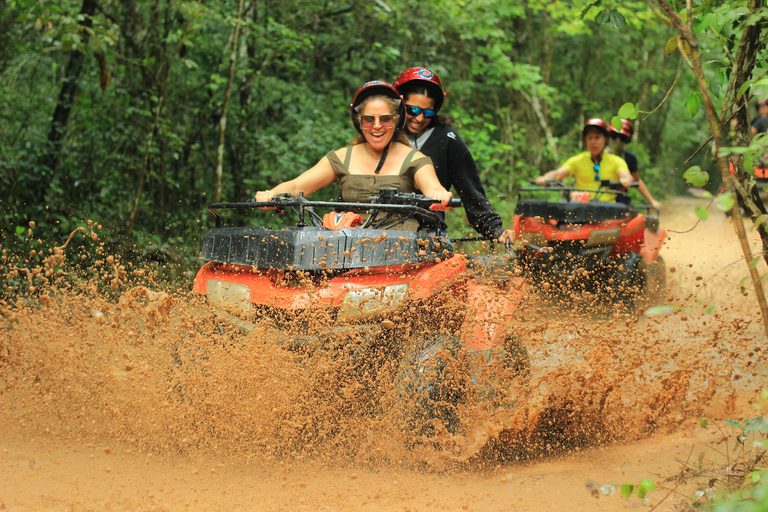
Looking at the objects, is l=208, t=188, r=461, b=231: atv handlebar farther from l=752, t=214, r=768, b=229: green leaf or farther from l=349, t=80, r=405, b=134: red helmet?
l=752, t=214, r=768, b=229: green leaf

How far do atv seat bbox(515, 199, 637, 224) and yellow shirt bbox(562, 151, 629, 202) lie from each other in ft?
3.78

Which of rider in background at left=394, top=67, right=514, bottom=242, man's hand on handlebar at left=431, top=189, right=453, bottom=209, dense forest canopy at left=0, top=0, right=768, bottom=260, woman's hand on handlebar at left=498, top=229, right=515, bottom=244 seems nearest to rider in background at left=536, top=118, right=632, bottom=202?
dense forest canopy at left=0, top=0, right=768, bottom=260

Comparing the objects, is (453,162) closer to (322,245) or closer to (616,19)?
(616,19)

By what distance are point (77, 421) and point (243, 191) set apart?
6.14 meters

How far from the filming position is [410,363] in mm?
3359

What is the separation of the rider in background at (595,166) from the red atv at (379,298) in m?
4.45

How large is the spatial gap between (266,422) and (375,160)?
186cm

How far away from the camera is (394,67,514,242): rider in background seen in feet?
16.3

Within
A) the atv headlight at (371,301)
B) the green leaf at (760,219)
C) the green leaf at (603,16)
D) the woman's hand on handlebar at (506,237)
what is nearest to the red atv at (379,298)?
the atv headlight at (371,301)

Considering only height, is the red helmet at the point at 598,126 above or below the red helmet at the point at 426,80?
above

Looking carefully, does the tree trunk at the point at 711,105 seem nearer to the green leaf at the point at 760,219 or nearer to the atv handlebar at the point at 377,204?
the green leaf at the point at 760,219

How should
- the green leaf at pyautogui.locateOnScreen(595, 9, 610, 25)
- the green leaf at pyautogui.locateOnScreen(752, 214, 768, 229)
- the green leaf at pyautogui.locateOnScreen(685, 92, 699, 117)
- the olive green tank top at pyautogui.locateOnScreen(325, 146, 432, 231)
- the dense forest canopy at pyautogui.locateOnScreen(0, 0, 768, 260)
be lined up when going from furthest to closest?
the dense forest canopy at pyautogui.locateOnScreen(0, 0, 768, 260) → the olive green tank top at pyautogui.locateOnScreen(325, 146, 432, 231) → the green leaf at pyautogui.locateOnScreen(595, 9, 610, 25) → the green leaf at pyautogui.locateOnScreen(685, 92, 699, 117) → the green leaf at pyautogui.locateOnScreen(752, 214, 768, 229)

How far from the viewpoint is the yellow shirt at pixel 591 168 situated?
316 inches

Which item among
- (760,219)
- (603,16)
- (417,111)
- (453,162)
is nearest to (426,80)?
(417,111)
